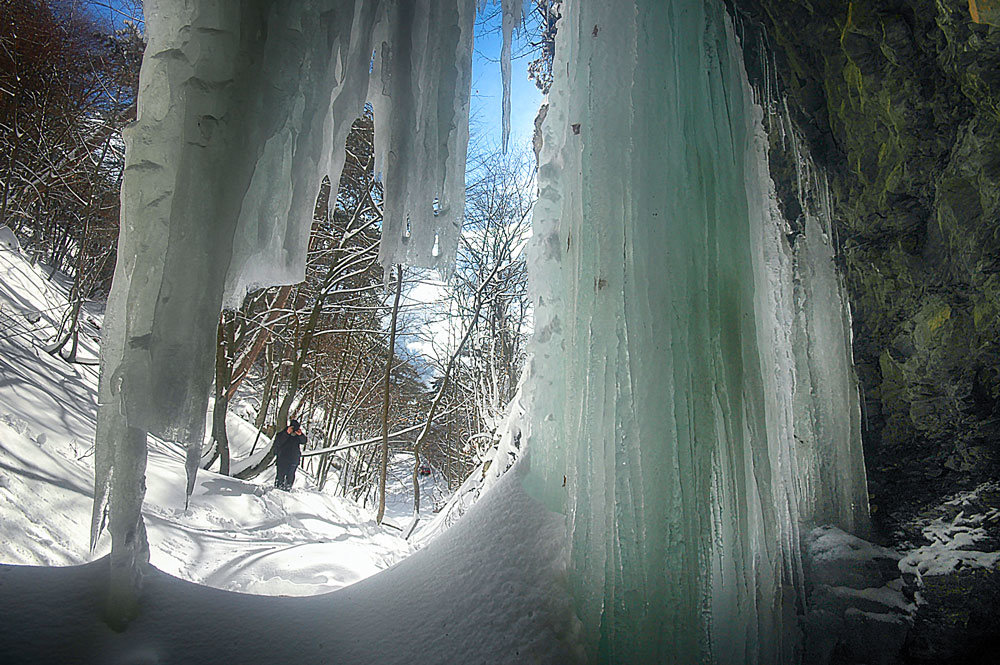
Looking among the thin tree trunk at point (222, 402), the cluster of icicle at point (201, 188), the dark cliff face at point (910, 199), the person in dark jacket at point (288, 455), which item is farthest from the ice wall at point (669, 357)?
the person in dark jacket at point (288, 455)

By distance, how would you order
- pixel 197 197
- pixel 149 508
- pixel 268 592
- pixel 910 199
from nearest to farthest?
pixel 197 197 < pixel 910 199 < pixel 268 592 < pixel 149 508

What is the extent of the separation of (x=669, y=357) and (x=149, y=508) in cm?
470

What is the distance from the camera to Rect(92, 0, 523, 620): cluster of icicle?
1.54 m

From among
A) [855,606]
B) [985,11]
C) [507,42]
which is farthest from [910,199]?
[507,42]

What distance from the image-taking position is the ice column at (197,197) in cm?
154

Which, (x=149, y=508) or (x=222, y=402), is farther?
(x=222, y=402)

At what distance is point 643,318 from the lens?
1772 millimetres

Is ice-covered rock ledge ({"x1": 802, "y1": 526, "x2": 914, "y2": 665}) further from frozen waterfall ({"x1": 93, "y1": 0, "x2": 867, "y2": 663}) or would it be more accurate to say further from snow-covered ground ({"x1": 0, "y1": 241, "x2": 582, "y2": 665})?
snow-covered ground ({"x1": 0, "y1": 241, "x2": 582, "y2": 665})

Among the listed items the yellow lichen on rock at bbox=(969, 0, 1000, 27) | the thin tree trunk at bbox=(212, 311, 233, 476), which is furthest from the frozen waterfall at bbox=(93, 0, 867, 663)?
the thin tree trunk at bbox=(212, 311, 233, 476)

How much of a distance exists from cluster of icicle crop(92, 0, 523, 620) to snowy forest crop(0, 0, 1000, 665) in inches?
0.4

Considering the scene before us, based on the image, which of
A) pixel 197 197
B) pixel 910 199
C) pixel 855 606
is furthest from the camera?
pixel 910 199

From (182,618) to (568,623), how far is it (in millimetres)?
1183

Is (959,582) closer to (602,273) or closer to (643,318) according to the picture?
(643,318)

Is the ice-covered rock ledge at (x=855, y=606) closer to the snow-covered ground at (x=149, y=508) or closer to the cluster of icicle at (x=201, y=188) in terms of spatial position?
the cluster of icicle at (x=201, y=188)
